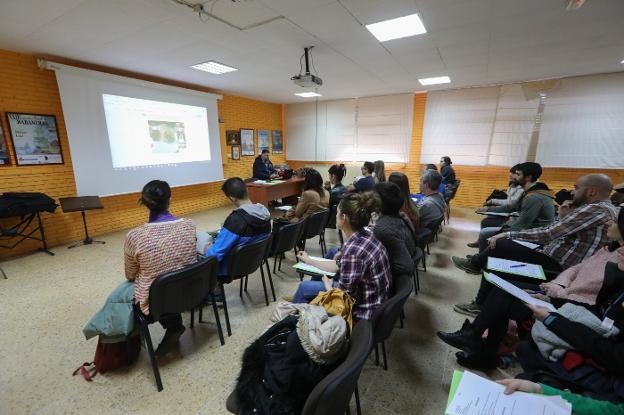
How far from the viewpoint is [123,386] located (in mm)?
1727

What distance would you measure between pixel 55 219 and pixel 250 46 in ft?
13.2

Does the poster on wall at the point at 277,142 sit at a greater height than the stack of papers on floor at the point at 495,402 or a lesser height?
greater

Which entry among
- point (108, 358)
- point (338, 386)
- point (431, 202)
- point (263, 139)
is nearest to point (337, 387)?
point (338, 386)

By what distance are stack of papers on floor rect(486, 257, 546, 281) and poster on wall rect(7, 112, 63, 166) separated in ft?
19.3

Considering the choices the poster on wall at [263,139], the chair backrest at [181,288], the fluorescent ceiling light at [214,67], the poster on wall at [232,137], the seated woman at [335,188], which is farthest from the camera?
the poster on wall at [263,139]

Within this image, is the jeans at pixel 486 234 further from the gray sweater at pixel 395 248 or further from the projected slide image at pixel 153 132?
the projected slide image at pixel 153 132

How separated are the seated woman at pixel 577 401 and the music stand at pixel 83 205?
206 inches

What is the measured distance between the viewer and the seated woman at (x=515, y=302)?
1572 mm

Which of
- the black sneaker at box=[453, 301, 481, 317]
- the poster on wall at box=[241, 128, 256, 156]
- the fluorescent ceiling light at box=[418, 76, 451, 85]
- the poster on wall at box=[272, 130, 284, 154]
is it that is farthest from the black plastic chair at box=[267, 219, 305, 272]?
the poster on wall at box=[272, 130, 284, 154]

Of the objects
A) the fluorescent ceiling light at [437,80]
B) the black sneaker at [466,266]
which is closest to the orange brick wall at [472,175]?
the fluorescent ceiling light at [437,80]

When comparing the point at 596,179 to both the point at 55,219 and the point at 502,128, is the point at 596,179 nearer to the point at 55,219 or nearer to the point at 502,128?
the point at 502,128

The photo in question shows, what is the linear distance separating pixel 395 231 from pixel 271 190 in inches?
162

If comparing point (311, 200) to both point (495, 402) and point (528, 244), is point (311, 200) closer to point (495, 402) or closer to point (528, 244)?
Result: point (528, 244)

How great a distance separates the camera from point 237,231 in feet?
6.95
